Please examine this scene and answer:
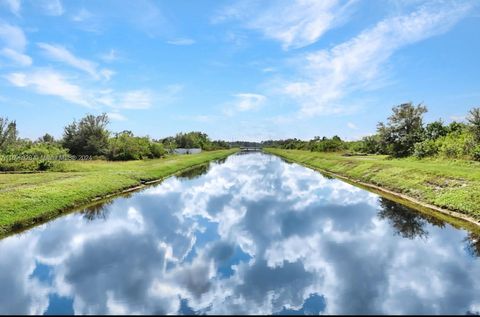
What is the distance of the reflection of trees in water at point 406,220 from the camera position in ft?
53.3

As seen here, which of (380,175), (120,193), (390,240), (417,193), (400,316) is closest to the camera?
(400,316)

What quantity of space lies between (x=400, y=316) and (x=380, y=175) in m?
28.9

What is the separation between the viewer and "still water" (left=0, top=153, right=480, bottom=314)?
8.95m

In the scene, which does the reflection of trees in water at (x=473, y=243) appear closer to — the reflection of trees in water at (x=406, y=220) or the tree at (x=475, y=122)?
the reflection of trees in water at (x=406, y=220)

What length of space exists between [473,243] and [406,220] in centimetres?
468

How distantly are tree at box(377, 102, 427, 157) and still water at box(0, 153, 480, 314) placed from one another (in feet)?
120

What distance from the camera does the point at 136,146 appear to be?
226ft

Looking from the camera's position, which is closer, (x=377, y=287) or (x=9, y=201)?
(x=377, y=287)

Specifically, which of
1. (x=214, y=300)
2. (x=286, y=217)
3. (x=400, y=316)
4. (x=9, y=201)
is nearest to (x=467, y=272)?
(x=400, y=316)

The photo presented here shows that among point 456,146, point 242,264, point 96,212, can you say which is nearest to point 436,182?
point 456,146

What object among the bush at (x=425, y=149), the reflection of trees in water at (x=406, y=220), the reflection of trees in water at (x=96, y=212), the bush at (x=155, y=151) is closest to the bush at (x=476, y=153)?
the bush at (x=425, y=149)

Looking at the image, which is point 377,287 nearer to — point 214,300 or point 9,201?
point 214,300

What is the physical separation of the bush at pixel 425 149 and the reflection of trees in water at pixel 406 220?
26396 mm

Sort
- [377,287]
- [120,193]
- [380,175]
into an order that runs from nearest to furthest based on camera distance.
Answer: [377,287] → [120,193] → [380,175]
